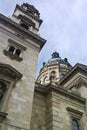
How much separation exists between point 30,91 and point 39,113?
2.18 m

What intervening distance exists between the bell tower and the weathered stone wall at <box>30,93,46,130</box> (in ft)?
5.39

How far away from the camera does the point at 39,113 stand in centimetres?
1736

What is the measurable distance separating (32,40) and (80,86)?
7.29m

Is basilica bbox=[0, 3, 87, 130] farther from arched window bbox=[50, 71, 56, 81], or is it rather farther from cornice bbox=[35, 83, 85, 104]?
arched window bbox=[50, 71, 56, 81]

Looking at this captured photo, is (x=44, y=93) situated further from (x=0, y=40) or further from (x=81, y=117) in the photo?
(x=0, y=40)

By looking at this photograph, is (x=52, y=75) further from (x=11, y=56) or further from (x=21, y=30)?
(x=11, y=56)

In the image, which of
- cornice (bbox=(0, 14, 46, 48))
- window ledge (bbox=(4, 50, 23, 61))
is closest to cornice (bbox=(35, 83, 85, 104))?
window ledge (bbox=(4, 50, 23, 61))

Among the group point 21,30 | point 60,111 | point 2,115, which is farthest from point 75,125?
point 21,30

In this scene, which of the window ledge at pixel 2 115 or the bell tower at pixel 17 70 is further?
the bell tower at pixel 17 70

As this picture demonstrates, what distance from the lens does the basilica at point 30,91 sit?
14633 millimetres

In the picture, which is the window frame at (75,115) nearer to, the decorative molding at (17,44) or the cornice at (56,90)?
the cornice at (56,90)

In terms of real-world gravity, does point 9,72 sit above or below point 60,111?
above

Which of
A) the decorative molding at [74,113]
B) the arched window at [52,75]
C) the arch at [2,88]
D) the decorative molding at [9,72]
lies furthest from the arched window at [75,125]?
the arched window at [52,75]

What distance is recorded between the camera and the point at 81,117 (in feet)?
62.6
